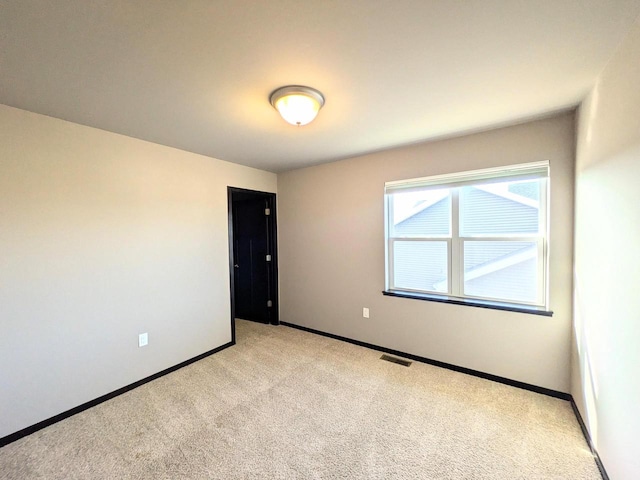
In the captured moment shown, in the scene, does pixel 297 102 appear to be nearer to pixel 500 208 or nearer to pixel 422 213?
pixel 422 213

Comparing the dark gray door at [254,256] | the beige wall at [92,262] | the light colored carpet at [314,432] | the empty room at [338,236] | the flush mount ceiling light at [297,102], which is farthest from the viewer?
the dark gray door at [254,256]

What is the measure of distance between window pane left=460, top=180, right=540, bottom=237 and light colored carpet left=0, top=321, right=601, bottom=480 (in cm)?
144

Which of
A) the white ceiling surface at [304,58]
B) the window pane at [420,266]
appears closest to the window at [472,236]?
the window pane at [420,266]

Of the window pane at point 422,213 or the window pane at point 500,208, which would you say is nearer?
the window pane at point 500,208

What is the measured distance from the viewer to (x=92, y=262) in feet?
7.61

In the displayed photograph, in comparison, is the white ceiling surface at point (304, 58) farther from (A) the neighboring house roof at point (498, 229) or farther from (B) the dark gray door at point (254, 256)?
(B) the dark gray door at point (254, 256)

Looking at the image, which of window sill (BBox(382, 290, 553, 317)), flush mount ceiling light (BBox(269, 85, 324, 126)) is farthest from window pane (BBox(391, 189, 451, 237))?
flush mount ceiling light (BBox(269, 85, 324, 126))

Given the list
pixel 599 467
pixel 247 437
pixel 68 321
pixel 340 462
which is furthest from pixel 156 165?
pixel 599 467

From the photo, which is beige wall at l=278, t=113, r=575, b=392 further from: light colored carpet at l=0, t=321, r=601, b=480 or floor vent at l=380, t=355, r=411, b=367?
light colored carpet at l=0, t=321, r=601, b=480

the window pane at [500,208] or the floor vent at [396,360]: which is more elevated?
the window pane at [500,208]

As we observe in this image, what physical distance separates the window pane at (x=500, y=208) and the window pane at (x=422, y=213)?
0.17 metres

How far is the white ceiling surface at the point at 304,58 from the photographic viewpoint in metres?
1.15

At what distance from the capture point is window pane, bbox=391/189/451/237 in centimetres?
289

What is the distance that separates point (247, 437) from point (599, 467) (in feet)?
7.13
